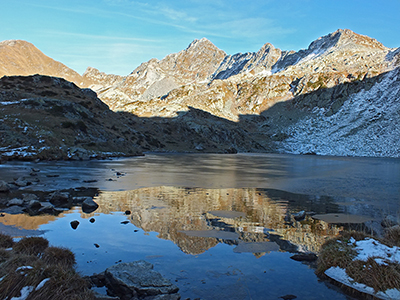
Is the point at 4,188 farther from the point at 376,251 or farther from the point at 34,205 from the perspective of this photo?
the point at 376,251

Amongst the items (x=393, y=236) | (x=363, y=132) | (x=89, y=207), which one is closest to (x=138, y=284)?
(x=393, y=236)

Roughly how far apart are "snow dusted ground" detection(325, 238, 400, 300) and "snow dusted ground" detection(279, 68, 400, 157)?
155m

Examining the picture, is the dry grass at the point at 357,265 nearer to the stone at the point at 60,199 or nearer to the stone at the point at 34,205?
the stone at the point at 34,205

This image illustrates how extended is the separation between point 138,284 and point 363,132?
18815 cm

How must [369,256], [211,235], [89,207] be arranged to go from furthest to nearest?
[89,207]
[211,235]
[369,256]

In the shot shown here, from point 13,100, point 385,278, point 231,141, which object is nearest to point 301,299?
point 385,278

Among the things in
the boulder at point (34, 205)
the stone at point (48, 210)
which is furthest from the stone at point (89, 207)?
the boulder at point (34, 205)

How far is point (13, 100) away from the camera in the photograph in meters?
79.1

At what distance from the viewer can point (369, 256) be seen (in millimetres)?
9602

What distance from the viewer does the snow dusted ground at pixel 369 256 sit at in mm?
8328

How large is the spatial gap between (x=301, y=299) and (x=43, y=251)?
8677 millimetres

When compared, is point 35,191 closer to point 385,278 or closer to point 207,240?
point 207,240

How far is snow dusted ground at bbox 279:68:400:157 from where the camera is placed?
5991 inches

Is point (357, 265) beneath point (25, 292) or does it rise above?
beneath
